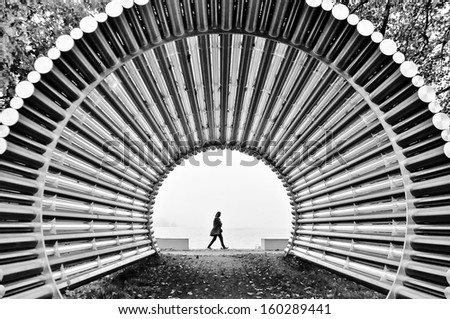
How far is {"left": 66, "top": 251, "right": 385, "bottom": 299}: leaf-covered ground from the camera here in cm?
594

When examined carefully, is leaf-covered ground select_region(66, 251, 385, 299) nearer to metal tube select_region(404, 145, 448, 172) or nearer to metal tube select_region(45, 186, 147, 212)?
metal tube select_region(45, 186, 147, 212)

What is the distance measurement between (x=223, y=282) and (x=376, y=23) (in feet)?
28.2

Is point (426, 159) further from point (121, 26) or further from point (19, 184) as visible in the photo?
point (19, 184)

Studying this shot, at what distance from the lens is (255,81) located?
22.3 ft

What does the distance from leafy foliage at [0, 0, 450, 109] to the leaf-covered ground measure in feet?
12.5

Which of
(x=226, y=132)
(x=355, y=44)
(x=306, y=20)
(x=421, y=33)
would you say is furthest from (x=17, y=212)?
(x=421, y=33)

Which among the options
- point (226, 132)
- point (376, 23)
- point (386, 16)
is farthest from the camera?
point (376, 23)

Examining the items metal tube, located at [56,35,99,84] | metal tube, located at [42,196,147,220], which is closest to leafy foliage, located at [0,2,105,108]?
metal tube, located at [56,35,99,84]

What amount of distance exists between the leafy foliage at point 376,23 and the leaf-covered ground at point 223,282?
3.81 m

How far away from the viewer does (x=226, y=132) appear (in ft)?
31.4

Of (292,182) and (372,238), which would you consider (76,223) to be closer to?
(372,238)

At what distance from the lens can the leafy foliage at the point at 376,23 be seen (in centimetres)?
590

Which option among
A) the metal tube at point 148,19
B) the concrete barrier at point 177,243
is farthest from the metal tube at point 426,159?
the concrete barrier at point 177,243

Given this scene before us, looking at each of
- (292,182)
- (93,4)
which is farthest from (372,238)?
(93,4)
